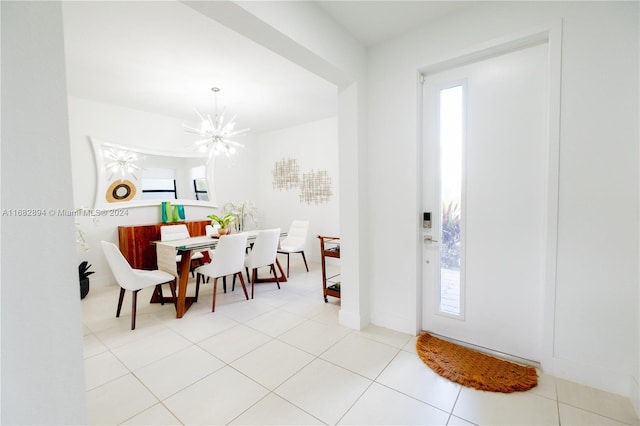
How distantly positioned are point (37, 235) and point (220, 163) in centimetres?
500

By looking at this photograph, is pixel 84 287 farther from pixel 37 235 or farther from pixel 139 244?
pixel 37 235

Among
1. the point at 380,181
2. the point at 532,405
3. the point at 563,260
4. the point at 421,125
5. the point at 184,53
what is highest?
the point at 184,53

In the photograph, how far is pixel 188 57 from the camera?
9.09 feet

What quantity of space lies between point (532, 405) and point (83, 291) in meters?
4.70

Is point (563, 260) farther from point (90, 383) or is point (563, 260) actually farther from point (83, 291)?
point (83, 291)

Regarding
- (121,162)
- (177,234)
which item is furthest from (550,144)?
(121,162)

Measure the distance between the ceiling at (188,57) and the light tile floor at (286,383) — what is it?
2697 mm

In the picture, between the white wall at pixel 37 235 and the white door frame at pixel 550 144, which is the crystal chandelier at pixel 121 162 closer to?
the white wall at pixel 37 235

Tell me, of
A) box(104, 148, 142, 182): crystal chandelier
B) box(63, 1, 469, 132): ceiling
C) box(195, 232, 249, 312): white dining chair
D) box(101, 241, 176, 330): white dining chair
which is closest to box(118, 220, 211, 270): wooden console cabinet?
box(104, 148, 142, 182): crystal chandelier

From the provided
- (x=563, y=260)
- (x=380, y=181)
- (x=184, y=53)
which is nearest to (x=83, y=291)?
(x=184, y=53)

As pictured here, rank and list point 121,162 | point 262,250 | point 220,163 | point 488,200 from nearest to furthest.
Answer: point 488,200
point 262,250
point 121,162
point 220,163

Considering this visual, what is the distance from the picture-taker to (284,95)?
390cm

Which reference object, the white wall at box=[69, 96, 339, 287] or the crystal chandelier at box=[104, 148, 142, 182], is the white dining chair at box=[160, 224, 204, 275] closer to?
the white wall at box=[69, 96, 339, 287]

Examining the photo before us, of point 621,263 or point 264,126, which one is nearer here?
point 621,263
